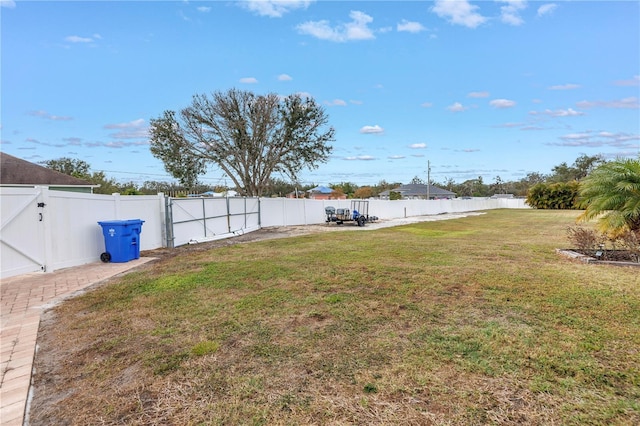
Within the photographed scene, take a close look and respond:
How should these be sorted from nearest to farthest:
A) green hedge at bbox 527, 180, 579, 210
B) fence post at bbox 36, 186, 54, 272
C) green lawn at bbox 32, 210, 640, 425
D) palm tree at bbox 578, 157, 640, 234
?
green lawn at bbox 32, 210, 640, 425 → fence post at bbox 36, 186, 54, 272 → palm tree at bbox 578, 157, 640, 234 → green hedge at bbox 527, 180, 579, 210

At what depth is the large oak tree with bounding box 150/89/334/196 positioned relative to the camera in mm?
24422

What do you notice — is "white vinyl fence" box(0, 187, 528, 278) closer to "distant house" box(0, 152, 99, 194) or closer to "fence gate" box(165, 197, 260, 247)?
"fence gate" box(165, 197, 260, 247)

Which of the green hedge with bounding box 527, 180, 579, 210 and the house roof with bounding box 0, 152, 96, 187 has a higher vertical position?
the house roof with bounding box 0, 152, 96, 187

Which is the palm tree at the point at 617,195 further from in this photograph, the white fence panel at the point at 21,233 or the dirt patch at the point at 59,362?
the white fence panel at the point at 21,233

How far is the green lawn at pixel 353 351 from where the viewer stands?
2416 millimetres

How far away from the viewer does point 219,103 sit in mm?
24281

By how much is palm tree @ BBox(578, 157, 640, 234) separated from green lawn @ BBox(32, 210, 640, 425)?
2852mm

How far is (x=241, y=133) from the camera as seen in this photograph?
24641mm

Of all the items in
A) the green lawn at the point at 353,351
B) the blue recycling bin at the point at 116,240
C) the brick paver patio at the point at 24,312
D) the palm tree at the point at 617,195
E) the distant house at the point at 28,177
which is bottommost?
the brick paver patio at the point at 24,312

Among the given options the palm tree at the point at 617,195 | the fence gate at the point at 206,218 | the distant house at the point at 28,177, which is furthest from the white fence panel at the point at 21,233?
the distant house at the point at 28,177

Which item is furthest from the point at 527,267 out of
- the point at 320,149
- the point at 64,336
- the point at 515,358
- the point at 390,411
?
the point at 320,149

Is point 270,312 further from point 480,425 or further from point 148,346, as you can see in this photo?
point 480,425

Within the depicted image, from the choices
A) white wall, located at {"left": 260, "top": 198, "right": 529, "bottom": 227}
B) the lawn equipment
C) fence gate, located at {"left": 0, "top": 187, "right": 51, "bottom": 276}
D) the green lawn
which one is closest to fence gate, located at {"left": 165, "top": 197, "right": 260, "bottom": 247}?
white wall, located at {"left": 260, "top": 198, "right": 529, "bottom": 227}

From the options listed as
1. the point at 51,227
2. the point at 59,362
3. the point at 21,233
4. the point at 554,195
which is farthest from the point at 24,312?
the point at 554,195
